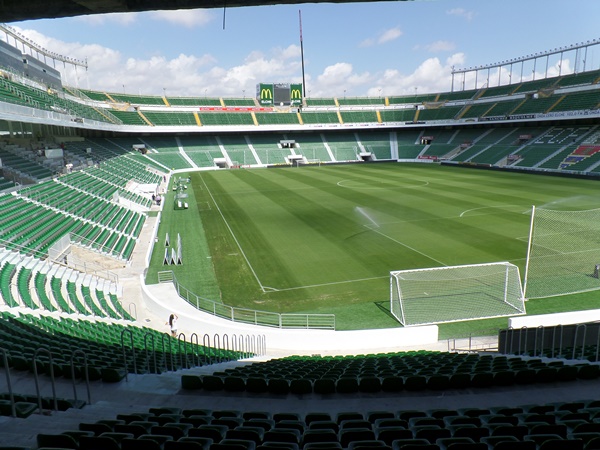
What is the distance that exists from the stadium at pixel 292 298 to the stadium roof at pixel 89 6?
2.4 inches

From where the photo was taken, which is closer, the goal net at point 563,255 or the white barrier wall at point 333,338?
the white barrier wall at point 333,338

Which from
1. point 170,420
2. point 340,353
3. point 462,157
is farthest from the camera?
point 462,157

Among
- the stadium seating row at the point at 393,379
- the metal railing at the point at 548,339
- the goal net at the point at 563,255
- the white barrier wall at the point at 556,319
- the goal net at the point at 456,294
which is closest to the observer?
the stadium seating row at the point at 393,379

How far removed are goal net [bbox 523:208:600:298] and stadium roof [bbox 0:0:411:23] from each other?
47.1ft

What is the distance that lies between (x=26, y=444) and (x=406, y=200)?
33811 mm

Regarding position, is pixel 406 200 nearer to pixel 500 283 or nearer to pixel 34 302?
pixel 500 283

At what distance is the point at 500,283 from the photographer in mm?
16906

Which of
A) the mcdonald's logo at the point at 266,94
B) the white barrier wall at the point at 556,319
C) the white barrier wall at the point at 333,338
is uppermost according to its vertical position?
the mcdonald's logo at the point at 266,94

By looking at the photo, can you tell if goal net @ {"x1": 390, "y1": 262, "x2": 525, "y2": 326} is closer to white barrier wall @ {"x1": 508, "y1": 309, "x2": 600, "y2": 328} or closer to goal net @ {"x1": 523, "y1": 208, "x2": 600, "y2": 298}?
goal net @ {"x1": 523, "y1": 208, "x2": 600, "y2": 298}

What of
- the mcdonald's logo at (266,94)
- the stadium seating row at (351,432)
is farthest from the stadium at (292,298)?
the mcdonald's logo at (266,94)

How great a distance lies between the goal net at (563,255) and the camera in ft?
55.0

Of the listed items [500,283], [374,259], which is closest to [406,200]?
[374,259]

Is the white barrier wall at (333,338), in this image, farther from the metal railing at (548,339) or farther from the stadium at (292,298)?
the metal railing at (548,339)

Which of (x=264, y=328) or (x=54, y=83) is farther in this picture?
(x=54, y=83)
